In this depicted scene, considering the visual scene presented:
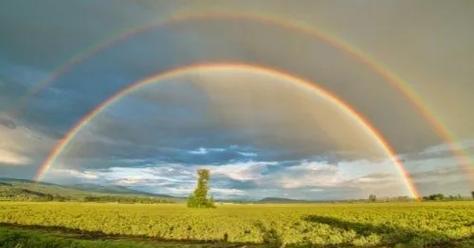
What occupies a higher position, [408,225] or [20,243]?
[408,225]

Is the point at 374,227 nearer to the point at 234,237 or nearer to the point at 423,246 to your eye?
the point at 423,246

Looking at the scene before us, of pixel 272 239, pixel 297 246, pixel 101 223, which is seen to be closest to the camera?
pixel 297 246

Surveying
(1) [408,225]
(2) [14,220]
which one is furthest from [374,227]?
(2) [14,220]

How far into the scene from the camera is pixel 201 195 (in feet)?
556

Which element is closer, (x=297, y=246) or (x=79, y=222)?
(x=297, y=246)

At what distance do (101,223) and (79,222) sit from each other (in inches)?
224

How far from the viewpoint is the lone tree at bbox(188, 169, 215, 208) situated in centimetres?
16738

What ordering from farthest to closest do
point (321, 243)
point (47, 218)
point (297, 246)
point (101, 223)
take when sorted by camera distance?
point (47, 218) < point (101, 223) < point (321, 243) < point (297, 246)

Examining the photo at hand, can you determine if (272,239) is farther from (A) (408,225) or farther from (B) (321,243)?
(A) (408,225)

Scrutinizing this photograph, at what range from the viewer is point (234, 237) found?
63.0 meters

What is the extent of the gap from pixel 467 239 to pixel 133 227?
45.7 m

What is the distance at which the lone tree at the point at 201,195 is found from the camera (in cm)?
16738

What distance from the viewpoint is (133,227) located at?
72.2m

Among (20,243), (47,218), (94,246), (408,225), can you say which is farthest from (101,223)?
(408,225)
